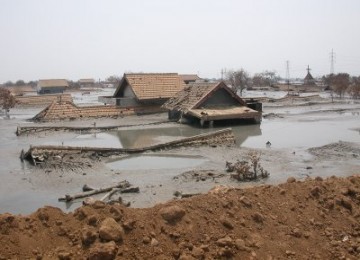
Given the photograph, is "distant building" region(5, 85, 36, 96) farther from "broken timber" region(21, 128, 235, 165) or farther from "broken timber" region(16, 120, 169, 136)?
"broken timber" region(21, 128, 235, 165)

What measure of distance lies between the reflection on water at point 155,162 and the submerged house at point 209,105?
29.1 ft

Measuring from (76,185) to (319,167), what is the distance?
7.82m

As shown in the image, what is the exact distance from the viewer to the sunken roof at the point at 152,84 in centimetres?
3153

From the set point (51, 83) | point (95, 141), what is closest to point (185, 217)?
point (95, 141)

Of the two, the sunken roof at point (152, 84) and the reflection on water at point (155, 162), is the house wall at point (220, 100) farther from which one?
the reflection on water at point (155, 162)

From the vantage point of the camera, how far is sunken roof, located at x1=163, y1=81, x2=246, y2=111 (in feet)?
84.6

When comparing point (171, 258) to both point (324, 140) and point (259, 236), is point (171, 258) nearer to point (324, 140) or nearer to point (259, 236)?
point (259, 236)

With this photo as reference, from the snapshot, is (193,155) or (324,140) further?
(324,140)

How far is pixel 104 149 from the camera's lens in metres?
15.2

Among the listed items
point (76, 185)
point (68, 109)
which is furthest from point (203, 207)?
point (68, 109)

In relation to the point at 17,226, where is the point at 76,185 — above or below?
below

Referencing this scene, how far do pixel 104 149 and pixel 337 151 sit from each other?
909 centimetres

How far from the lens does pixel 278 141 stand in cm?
1908

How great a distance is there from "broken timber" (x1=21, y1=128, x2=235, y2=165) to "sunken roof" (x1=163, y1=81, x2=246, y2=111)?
745cm
